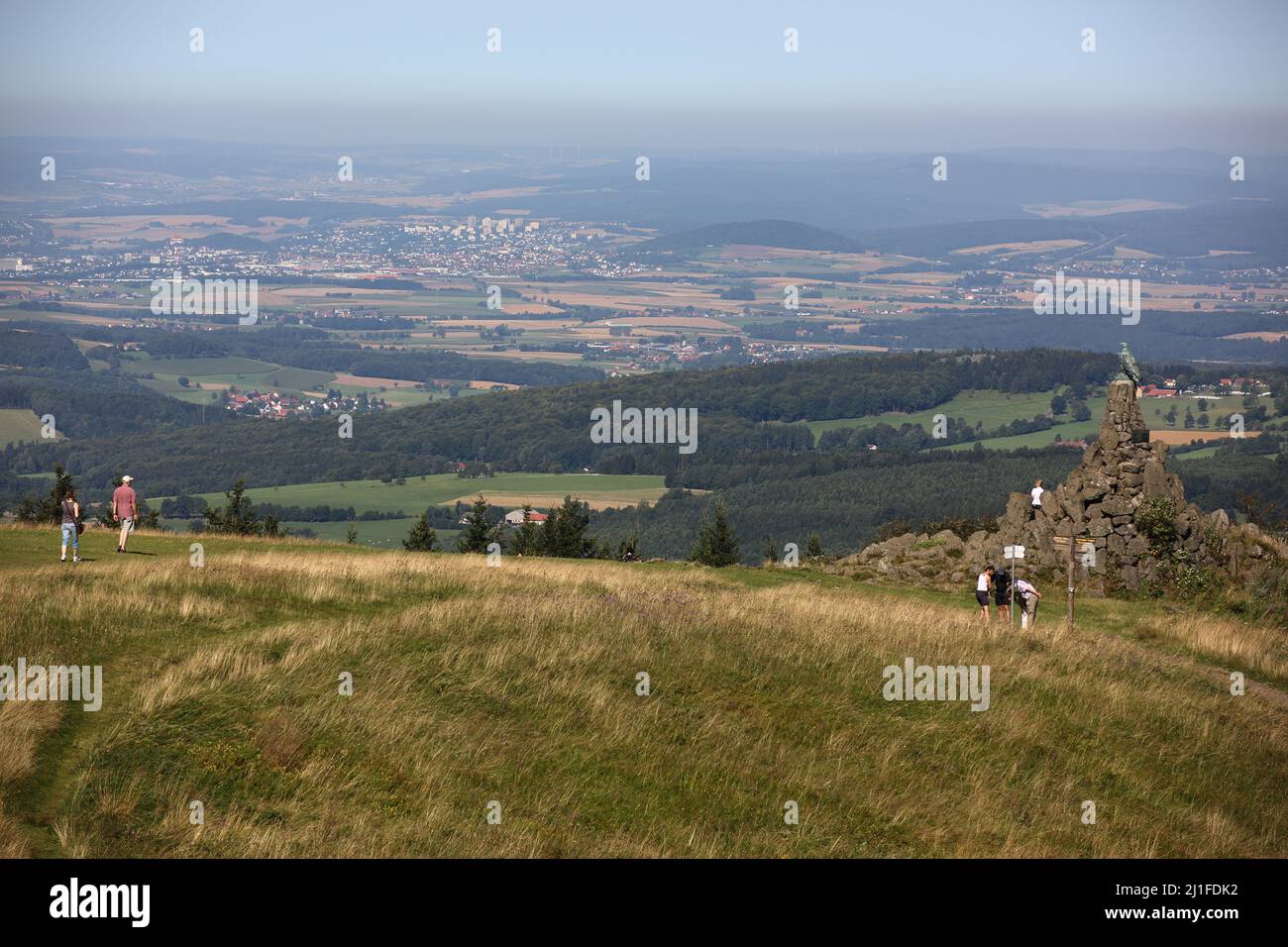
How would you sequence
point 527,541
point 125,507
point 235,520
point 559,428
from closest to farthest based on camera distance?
point 125,507
point 235,520
point 527,541
point 559,428

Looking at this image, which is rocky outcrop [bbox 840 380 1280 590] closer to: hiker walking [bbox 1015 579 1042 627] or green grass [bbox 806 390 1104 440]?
hiker walking [bbox 1015 579 1042 627]

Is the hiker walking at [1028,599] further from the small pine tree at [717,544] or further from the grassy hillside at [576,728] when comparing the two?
the small pine tree at [717,544]

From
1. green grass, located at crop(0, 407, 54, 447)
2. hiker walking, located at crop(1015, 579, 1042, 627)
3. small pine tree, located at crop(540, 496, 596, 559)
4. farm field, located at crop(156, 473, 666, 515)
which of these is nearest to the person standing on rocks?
hiker walking, located at crop(1015, 579, 1042, 627)

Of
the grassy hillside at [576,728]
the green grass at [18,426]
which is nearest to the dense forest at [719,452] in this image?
the green grass at [18,426]

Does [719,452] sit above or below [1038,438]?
below

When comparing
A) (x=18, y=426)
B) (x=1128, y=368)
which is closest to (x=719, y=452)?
(x=18, y=426)

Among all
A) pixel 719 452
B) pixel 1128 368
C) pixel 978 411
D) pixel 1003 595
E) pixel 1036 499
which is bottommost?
pixel 719 452

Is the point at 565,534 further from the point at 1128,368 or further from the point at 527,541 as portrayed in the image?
the point at 1128,368
